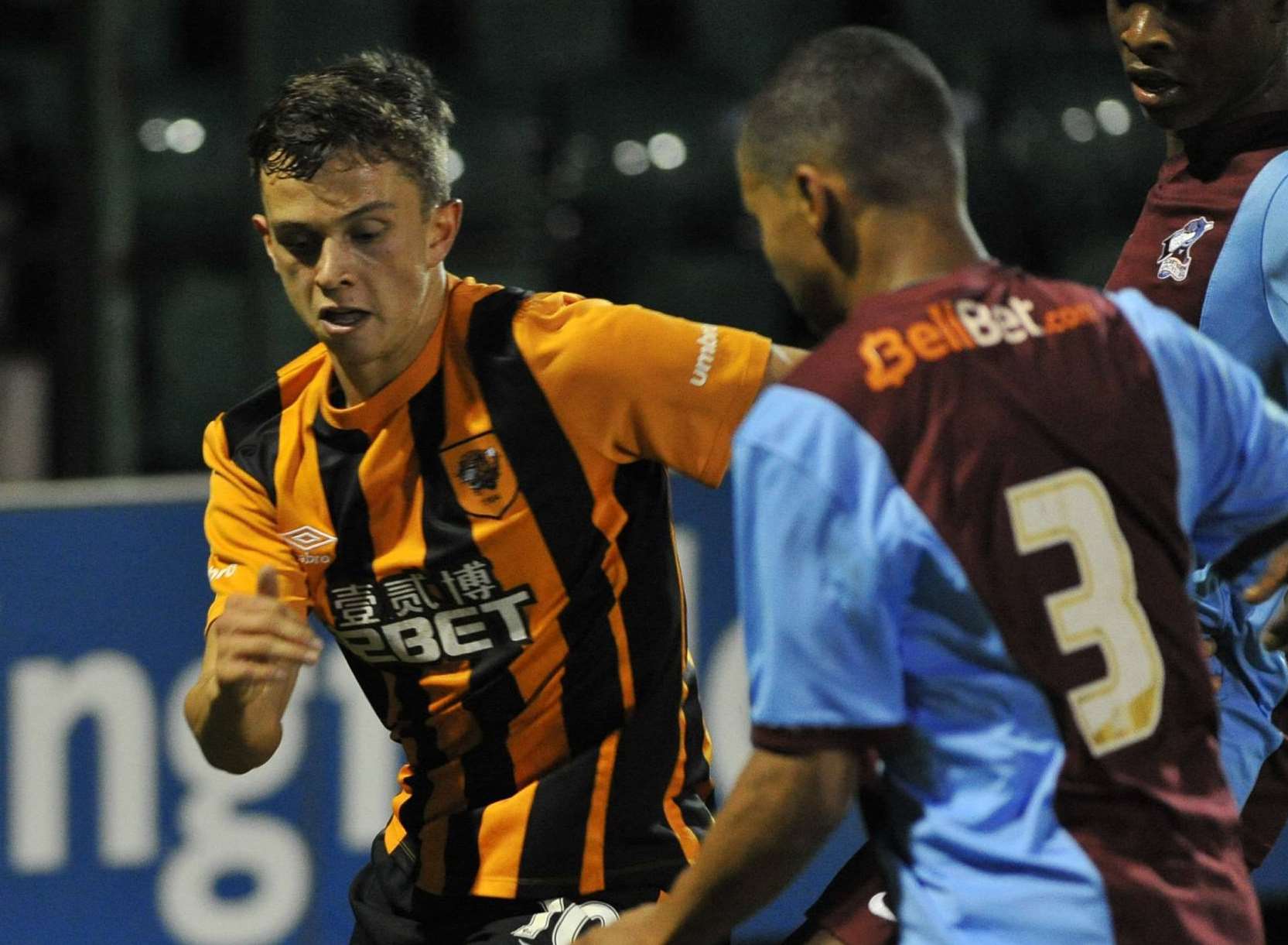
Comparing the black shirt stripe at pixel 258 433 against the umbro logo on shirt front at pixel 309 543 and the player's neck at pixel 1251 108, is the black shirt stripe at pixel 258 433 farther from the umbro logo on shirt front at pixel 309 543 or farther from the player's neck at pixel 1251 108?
the player's neck at pixel 1251 108

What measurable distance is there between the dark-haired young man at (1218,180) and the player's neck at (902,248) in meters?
0.92

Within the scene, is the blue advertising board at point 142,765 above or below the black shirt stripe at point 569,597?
below

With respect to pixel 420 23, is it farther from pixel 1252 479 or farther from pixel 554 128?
pixel 1252 479

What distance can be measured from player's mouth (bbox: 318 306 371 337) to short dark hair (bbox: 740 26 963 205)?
0.88m

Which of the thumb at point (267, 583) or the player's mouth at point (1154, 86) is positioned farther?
the player's mouth at point (1154, 86)

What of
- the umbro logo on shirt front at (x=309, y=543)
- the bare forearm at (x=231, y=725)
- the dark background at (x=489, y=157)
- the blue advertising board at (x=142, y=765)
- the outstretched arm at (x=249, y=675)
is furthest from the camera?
the dark background at (x=489, y=157)

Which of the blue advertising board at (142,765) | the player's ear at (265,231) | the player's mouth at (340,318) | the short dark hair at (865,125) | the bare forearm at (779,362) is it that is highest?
the short dark hair at (865,125)

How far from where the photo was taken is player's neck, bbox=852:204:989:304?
6.61 ft

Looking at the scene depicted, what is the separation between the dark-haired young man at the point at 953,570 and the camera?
1910 millimetres

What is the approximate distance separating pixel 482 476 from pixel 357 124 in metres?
0.54

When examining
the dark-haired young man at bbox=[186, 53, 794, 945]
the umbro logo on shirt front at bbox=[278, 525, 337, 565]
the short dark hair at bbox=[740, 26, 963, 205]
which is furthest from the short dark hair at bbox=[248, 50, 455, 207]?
the short dark hair at bbox=[740, 26, 963, 205]

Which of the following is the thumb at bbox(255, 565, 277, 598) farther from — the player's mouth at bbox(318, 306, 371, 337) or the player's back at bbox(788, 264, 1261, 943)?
the player's back at bbox(788, 264, 1261, 943)

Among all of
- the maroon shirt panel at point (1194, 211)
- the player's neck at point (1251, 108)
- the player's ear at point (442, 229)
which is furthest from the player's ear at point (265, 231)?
the player's neck at point (1251, 108)

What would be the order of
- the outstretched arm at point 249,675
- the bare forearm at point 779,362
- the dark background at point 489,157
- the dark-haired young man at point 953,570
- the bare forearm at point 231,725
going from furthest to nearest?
the dark background at point 489,157 < the bare forearm at point 779,362 < the bare forearm at point 231,725 < the outstretched arm at point 249,675 < the dark-haired young man at point 953,570
